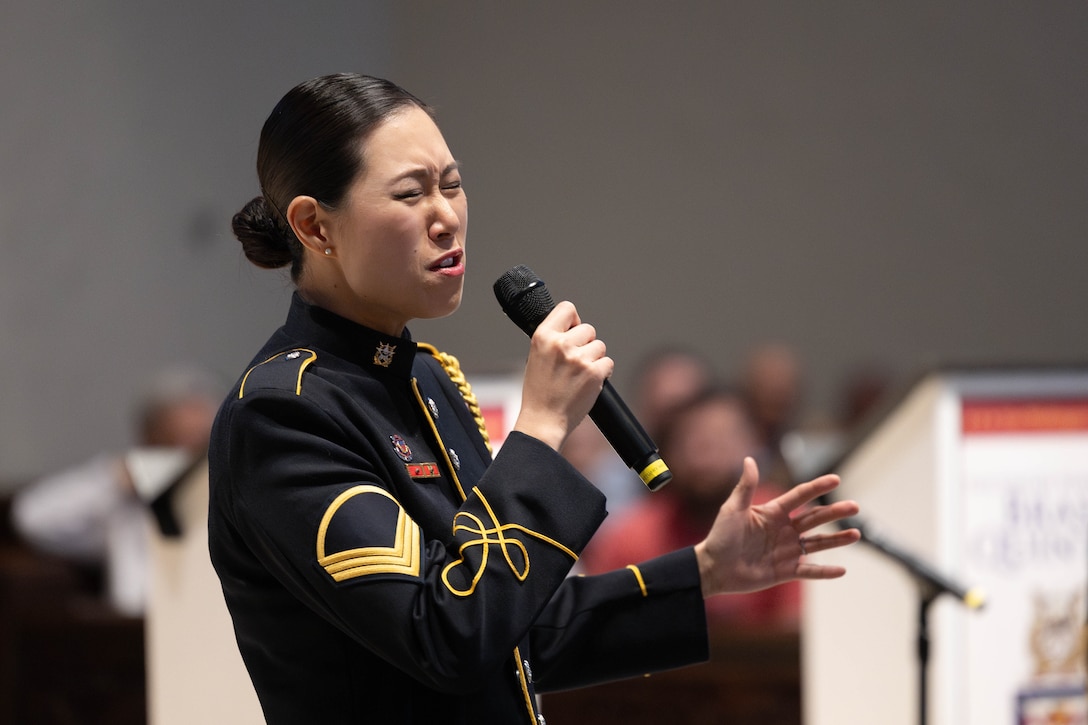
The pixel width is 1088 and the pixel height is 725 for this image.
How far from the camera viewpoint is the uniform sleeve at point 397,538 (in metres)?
1.13

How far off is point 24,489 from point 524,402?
4871mm

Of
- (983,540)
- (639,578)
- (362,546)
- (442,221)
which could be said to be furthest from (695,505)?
(362,546)

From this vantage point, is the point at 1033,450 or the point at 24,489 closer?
the point at 1033,450

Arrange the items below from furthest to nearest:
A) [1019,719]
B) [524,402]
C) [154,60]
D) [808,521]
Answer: [154,60] < [1019,719] < [808,521] < [524,402]

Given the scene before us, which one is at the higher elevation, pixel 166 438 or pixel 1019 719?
pixel 166 438

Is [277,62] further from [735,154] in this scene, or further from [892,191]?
[892,191]

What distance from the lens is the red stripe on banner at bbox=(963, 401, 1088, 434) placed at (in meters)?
2.58

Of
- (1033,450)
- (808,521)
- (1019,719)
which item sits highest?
(1033,450)

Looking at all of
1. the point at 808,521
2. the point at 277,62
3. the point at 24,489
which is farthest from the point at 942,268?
the point at 808,521

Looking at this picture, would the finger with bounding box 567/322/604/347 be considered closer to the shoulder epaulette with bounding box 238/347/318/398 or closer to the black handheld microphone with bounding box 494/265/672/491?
the black handheld microphone with bounding box 494/265/672/491

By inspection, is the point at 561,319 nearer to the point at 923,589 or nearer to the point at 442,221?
the point at 442,221

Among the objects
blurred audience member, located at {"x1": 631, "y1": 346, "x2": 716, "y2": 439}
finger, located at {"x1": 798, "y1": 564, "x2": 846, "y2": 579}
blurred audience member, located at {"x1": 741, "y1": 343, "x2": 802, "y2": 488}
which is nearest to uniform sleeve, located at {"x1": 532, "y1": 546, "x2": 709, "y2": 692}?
finger, located at {"x1": 798, "y1": 564, "x2": 846, "y2": 579}

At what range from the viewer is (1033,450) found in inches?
102

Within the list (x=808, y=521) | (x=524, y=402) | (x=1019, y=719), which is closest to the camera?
(x=524, y=402)
